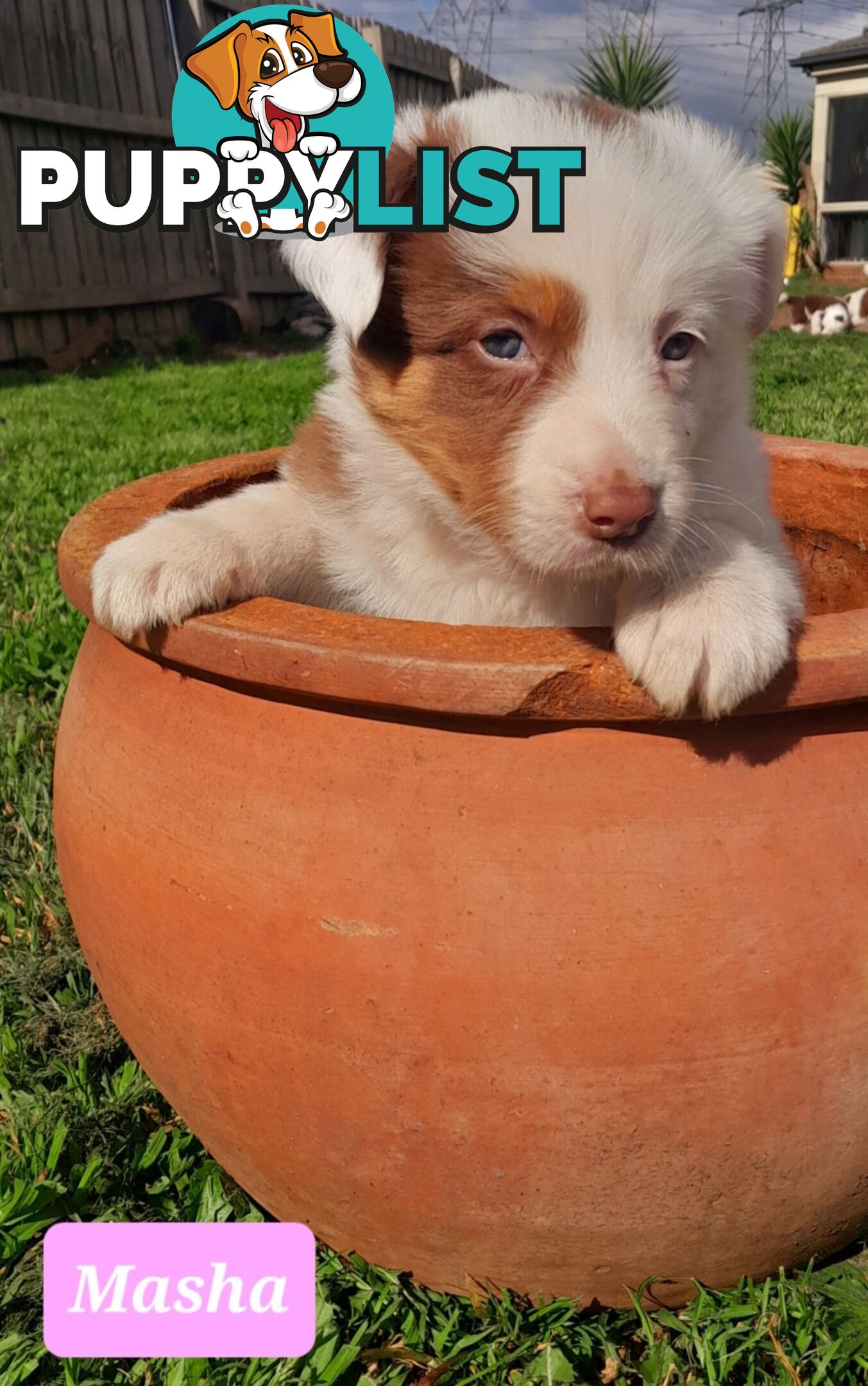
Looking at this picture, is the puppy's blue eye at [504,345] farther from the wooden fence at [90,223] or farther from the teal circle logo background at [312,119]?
the wooden fence at [90,223]

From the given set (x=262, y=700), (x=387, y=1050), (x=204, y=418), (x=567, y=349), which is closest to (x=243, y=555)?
(x=262, y=700)

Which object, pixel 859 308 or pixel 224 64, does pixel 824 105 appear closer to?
pixel 859 308

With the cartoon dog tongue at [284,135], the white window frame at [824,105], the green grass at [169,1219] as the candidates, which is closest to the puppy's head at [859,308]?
the white window frame at [824,105]

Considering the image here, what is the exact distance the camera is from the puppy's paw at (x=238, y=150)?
439 cm

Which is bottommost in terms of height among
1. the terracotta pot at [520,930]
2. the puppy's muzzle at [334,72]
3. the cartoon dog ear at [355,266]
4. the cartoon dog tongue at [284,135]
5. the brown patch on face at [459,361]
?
the terracotta pot at [520,930]

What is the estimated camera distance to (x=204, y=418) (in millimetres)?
7129

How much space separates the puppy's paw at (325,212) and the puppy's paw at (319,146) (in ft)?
1.62

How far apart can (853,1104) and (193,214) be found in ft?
37.1

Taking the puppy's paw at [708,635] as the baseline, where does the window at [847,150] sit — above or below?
above

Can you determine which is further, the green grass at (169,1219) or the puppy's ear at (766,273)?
the puppy's ear at (766,273)

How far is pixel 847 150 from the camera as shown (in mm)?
18500

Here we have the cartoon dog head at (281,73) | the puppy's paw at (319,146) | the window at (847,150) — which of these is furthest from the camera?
the window at (847,150)

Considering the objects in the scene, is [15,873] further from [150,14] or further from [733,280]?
[150,14]

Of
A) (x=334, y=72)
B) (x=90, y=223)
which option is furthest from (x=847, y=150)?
(x=334, y=72)
